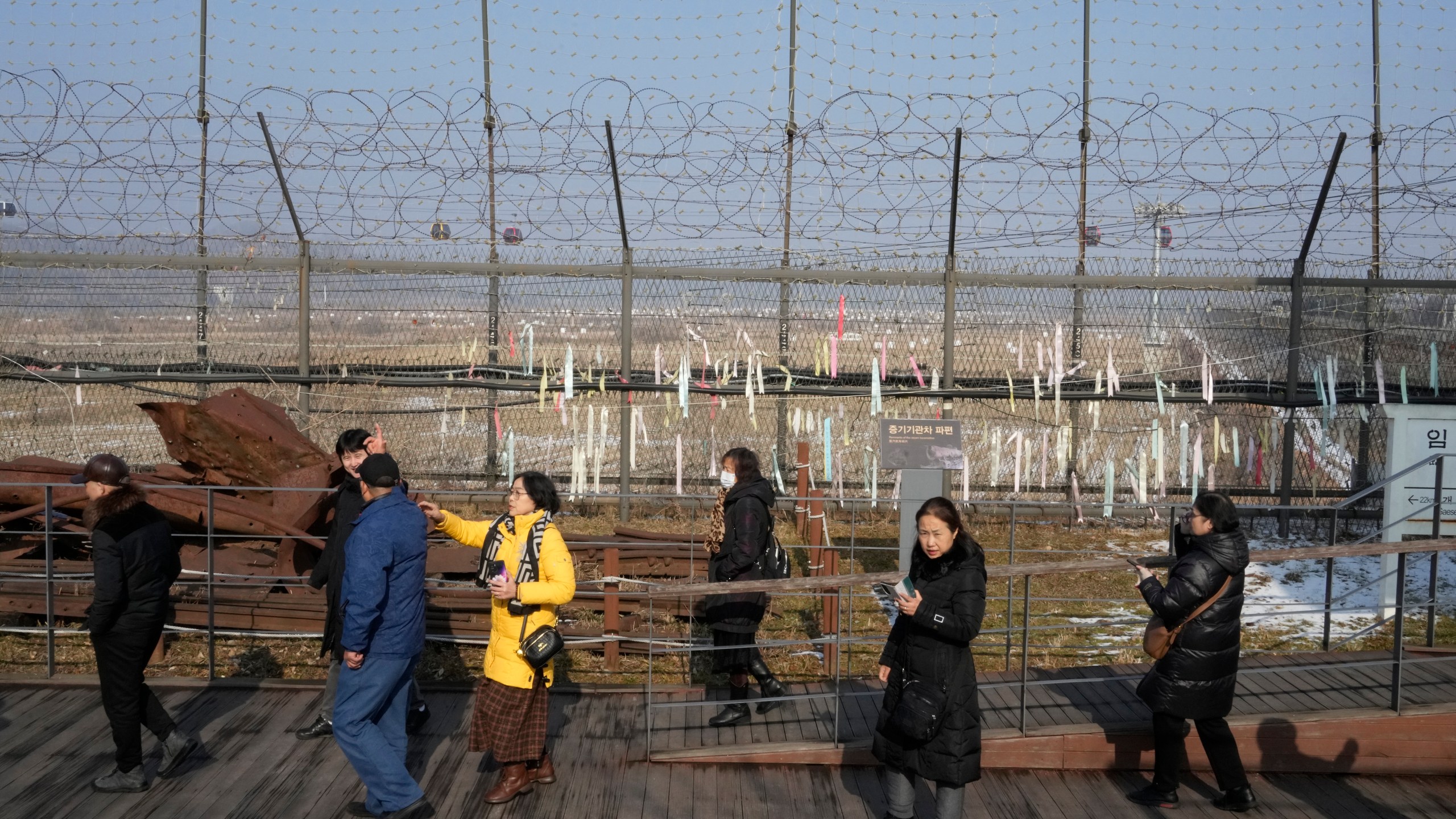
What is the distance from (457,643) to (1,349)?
6733 millimetres

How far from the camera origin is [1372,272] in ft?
36.6

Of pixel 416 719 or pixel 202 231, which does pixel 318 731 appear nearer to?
pixel 416 719

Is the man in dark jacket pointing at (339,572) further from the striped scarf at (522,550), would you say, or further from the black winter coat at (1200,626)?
the black winter coat at (1200,626)

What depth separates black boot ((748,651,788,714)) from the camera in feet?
20.4

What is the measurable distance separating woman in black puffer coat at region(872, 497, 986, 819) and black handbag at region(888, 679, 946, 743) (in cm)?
1

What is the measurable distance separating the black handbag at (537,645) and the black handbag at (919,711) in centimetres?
149

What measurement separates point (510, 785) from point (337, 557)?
139 cm

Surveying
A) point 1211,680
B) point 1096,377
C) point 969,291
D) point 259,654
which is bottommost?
point 259,654

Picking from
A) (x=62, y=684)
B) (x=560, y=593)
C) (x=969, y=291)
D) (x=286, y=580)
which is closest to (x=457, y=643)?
(x=286, y=580)

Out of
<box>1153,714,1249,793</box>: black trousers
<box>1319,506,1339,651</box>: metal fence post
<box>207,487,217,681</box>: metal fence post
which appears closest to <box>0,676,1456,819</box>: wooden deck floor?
<box>1153,714,1249,793</box>: black trousers

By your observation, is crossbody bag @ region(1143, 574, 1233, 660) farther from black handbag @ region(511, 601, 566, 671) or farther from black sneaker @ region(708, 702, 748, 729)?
black handbag @ region(511, 601, 566, 671)

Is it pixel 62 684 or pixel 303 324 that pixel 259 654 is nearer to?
pixel 62 684

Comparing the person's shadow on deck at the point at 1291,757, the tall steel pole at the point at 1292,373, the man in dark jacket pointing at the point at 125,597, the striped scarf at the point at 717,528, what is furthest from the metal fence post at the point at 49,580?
the tall steel pole at the point at 1292,373

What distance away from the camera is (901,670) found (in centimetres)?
455
